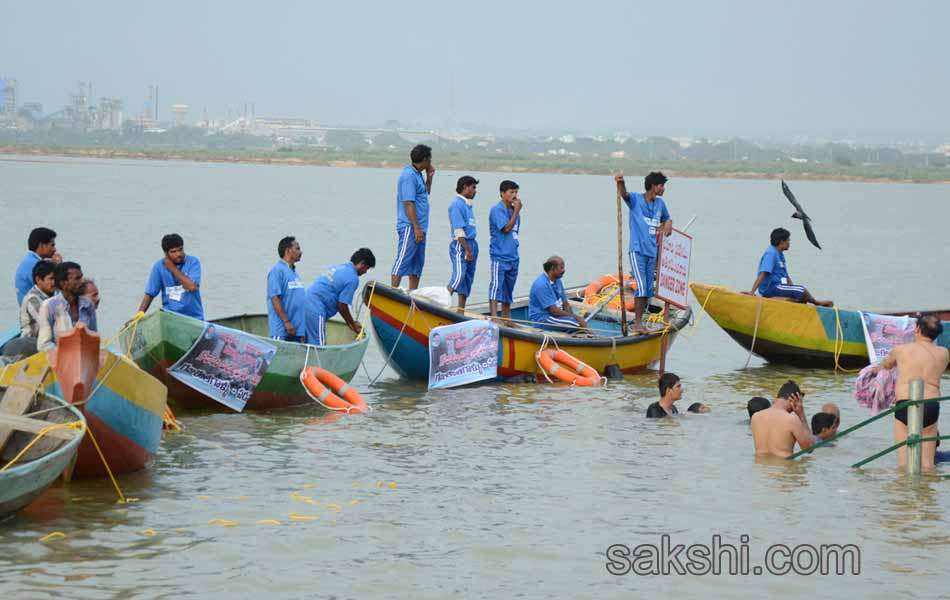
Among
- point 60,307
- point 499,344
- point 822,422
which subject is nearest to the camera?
point 60,307

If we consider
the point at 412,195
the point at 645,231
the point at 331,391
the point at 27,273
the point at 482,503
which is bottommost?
the point at 482,503

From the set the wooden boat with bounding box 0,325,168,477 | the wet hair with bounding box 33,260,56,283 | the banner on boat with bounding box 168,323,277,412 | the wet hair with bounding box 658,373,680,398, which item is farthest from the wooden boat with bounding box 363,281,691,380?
the wooden boat with bounding box 0,325,168,477

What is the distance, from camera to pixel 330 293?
1518 cm

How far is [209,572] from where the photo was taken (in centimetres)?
932

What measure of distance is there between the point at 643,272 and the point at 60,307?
873cm

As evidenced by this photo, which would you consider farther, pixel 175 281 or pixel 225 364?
pixel 175 281

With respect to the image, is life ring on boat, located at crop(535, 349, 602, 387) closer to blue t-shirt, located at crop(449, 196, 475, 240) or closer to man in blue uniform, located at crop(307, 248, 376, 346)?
blue t-shirt, located at crop(449, 196, 475, 240)

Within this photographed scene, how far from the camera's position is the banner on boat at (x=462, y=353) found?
51.9ft

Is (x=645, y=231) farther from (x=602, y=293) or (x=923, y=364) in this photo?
(x=923, y=364)

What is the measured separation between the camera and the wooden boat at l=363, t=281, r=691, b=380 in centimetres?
1574

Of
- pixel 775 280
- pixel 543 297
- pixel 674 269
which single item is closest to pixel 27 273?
pixel 543 297

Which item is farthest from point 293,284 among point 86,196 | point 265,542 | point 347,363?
point 86,196

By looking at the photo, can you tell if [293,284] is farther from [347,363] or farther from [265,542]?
[265,542]

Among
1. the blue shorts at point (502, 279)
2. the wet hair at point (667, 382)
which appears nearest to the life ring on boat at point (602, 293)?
the blue shorts at point (502, 279)
